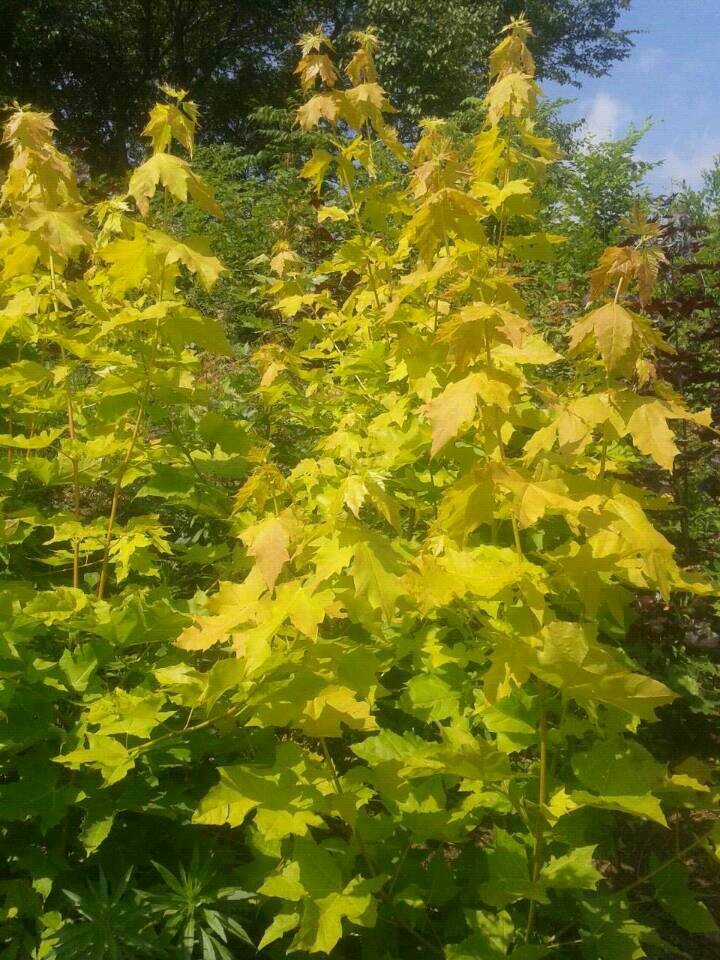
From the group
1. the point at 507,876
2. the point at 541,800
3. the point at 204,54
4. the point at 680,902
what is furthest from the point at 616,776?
the point at 204,54

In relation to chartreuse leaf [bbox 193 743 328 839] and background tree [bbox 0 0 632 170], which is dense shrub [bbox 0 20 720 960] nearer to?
chartreuse leaf [bbox 193 743 328 839]

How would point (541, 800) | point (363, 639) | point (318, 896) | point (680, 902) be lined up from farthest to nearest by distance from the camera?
point (363, 639), point (680, 902), point (318, 896), point (541, 800)

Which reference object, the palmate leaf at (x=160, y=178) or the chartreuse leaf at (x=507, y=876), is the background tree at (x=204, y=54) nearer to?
the palmate leaf at (x=160, y=178)

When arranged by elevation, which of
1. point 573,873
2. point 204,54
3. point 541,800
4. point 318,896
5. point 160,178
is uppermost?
point 204,54

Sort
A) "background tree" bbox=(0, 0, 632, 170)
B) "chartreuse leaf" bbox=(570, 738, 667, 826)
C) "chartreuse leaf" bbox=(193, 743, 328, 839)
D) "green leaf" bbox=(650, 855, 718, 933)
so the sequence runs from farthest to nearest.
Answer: "background tree" bbox=(0, 0, 632, 170) < "green leaf" bbox=(650, 855, 718, 933) < "chartreuse leaf" bbox=(193, 743, 328, 839) < "chartreuse leaf" bbox=(570, 738, 667, 826)

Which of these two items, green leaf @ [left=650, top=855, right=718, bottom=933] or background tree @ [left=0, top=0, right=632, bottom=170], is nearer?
green leaf @ [left=650, top=855, right=718, bottom=933]

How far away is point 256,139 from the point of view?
14.3m

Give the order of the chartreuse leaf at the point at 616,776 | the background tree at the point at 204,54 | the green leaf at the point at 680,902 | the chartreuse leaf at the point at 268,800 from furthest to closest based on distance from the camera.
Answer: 1. the background tree at the point at 204,54
2. the green leaf at the point at 680,902
3. the chartreuse leaf at the point at 268,800
4. the chartreuse leaf at the point at 616,776

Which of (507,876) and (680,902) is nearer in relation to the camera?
(507,876)

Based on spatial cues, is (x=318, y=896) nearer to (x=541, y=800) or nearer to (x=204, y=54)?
(x=541, y=800)

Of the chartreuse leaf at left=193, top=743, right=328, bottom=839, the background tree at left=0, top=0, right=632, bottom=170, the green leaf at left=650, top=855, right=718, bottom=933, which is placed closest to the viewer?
the chartreuse leaf at left=193, top=743, right=328, bottom=839

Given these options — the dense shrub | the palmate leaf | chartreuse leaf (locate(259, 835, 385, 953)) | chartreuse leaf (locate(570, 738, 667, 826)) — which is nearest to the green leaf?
the dense shrub

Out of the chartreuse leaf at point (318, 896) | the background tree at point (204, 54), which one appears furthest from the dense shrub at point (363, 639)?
the background tree at point (204, 54)

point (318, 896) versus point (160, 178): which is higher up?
point (160, 178)
